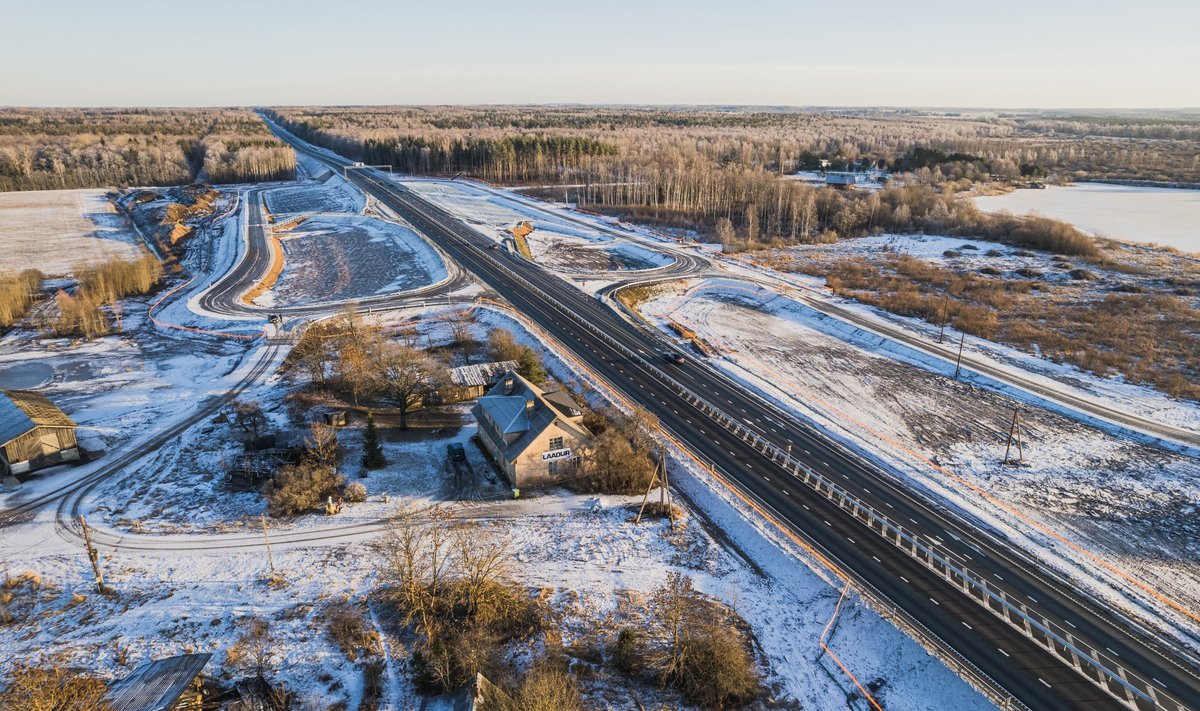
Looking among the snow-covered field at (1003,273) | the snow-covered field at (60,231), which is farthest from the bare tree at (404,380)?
the snow-covered field at (60,231)

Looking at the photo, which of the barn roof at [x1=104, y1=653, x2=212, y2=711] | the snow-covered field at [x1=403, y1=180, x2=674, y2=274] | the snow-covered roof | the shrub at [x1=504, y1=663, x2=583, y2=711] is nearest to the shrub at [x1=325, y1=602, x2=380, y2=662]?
→ the barn roof at [x1=104, y1=653, x2=212, y2=711]

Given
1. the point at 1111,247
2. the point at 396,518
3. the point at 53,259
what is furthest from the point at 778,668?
the point at 53,259

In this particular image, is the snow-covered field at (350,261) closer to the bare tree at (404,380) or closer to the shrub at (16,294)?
the shrub at (16,294)

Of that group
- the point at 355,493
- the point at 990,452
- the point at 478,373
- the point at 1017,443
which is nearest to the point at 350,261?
the point at 478,373

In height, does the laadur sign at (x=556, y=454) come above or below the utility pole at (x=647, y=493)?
above

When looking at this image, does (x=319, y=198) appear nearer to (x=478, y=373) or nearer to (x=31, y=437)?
(x=478, y=373)
